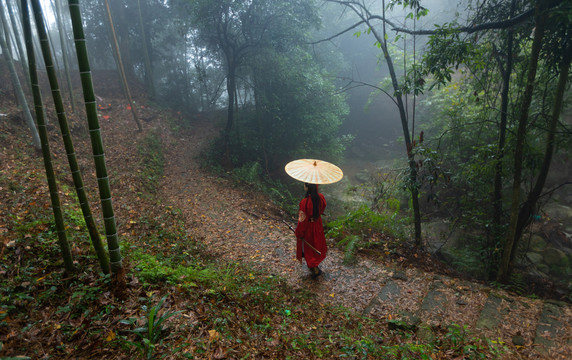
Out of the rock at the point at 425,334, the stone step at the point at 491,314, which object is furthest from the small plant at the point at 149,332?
the stone step at the point at 491,314

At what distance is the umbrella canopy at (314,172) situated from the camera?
4426mm

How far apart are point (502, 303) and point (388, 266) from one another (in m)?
1.85

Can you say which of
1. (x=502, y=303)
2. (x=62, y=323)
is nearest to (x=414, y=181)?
(x=502, y=303)

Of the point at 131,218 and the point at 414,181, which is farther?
the point at 131,218

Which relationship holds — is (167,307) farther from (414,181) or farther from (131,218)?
(414,181)

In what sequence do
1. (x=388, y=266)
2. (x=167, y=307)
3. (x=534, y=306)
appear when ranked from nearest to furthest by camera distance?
(x=167, y=307)
(x=534, y=306)
(x=388, y=266)

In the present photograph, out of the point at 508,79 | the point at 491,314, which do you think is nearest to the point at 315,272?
the point at 491,314

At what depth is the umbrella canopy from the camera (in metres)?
4.43

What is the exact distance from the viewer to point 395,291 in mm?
4875

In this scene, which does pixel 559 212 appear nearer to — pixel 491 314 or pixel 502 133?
pixel 502 133

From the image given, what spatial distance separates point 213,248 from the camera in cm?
623

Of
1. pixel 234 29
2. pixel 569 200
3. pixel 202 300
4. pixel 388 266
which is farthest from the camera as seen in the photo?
pixel 234 29

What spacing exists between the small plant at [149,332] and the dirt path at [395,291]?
259cm

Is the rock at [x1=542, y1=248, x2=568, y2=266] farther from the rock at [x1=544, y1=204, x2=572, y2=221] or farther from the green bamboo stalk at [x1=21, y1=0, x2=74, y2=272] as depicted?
the green bamboo stalk at [x1=21, y1=0, x2=74, y2=272]
